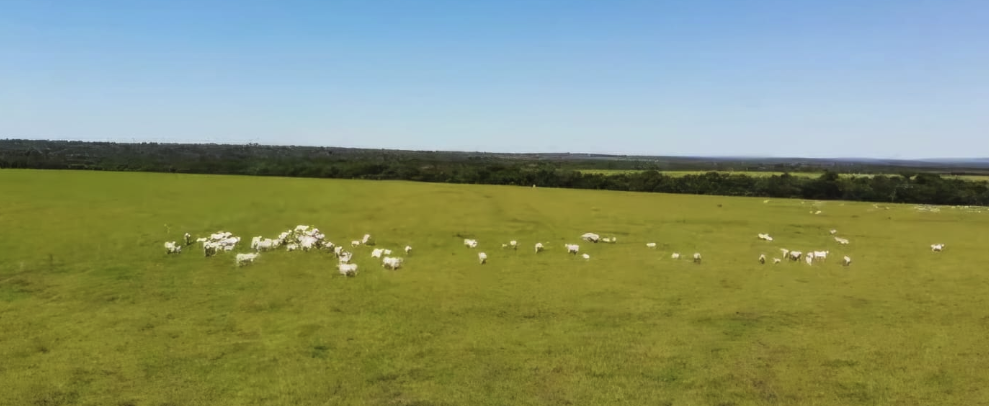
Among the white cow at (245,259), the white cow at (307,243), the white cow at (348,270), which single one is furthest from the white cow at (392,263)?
the white cow at (245,259)

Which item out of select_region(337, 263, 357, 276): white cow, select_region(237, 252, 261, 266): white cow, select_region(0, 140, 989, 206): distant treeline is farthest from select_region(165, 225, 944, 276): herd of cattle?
select_region(0, 140, 989, 206): distant treeline

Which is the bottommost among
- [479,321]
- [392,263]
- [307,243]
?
[479,321]

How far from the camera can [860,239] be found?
66.3ft

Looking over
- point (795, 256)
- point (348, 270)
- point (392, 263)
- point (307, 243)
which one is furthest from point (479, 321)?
point (795, 256)

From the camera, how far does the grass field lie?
7.24m

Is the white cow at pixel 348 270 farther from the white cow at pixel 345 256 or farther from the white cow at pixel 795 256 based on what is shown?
the white cow at pixel 795 256

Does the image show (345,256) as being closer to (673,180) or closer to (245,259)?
(245,259)

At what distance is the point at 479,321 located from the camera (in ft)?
32.5

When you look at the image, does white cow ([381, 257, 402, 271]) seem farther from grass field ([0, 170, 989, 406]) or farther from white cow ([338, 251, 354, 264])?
white cow ([338, 251, 354, 264])

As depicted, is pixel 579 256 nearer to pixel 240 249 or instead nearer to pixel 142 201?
pixel 240 249

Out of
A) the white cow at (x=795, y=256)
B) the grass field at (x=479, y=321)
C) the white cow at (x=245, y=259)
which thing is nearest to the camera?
the grass field at (x=479, y=321)

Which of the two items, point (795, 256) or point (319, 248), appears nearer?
point (319, 248)

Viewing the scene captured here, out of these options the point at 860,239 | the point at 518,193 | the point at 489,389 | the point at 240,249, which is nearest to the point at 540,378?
the point at 489,389

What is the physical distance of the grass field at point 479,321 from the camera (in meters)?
7.24
